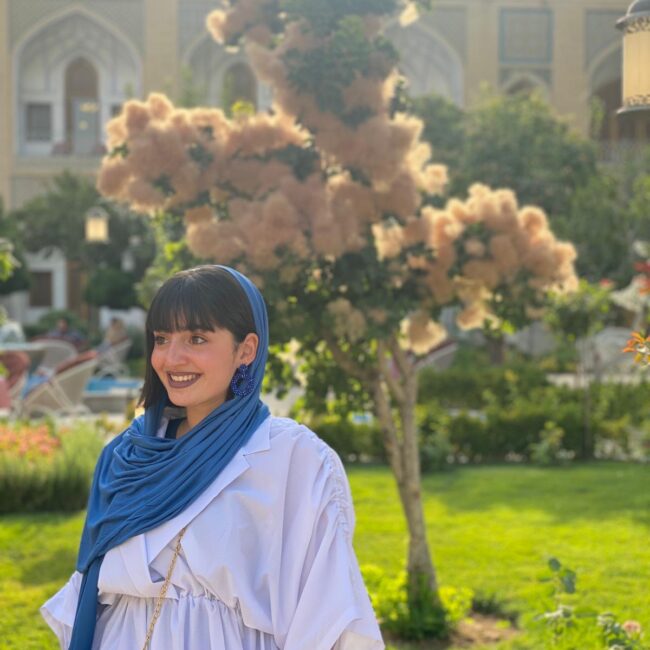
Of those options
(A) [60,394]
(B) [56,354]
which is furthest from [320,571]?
(B) [56,354]

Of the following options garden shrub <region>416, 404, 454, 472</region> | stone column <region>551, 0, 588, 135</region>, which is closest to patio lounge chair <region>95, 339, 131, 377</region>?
garden shrub <region>416, 404, 454, 472</region>

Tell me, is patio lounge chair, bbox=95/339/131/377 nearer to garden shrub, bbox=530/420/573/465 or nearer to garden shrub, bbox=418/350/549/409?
garden shrub, bbox=418/350/549/409

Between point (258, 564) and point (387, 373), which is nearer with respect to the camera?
point (258, 564)

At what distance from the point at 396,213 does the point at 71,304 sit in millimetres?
21351

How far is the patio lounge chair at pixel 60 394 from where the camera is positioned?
1060 centimetres

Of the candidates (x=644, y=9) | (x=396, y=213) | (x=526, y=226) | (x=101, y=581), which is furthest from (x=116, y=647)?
(x=526, y=226)

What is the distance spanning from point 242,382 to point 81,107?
24.0 meters

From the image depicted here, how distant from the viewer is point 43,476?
6828mm

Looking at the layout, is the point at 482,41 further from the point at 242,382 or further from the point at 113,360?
the point at 242,382

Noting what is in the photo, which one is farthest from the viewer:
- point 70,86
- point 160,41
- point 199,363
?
point 70,86

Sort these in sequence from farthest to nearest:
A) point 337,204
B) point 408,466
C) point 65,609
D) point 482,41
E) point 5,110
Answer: point 482,41 < point 5,110 < point 408,466 < point 337,204 < point 65,609

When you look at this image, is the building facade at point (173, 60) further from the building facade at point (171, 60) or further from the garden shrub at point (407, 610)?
the garden shrub at point (407, 610)

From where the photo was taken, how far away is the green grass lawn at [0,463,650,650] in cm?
473

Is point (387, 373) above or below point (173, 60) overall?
below
